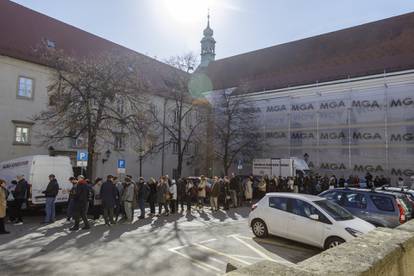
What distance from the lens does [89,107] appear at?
60.5 feet

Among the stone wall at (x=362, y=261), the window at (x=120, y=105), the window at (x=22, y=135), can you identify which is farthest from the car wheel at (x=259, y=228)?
the window at (x=22, y=135)

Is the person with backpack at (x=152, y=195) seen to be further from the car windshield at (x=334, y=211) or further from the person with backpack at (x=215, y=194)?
the car windshield at (x=334, y=211)

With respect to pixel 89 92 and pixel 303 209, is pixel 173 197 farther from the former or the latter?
pixel 303 209

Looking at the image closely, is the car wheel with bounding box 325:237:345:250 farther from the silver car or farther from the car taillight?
the car taillight

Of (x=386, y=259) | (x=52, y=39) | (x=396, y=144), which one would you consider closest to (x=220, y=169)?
(x=396, y=144)

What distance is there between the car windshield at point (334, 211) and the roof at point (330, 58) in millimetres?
24760

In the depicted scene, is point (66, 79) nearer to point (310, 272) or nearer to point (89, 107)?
point (89, 107)

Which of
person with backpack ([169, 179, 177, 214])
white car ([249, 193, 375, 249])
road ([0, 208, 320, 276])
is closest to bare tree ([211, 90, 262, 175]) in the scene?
person with backpack ([169, 179, 177, 214])

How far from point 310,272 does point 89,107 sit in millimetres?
17659

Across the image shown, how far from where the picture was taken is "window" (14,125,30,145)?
81.8 ft

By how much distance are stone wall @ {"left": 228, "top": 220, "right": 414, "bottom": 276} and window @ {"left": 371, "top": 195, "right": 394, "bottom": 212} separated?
294 inches

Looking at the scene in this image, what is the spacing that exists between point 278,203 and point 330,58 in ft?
98.7

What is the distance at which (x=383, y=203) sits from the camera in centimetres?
1040

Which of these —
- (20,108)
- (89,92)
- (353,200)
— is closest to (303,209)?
(353,200)
